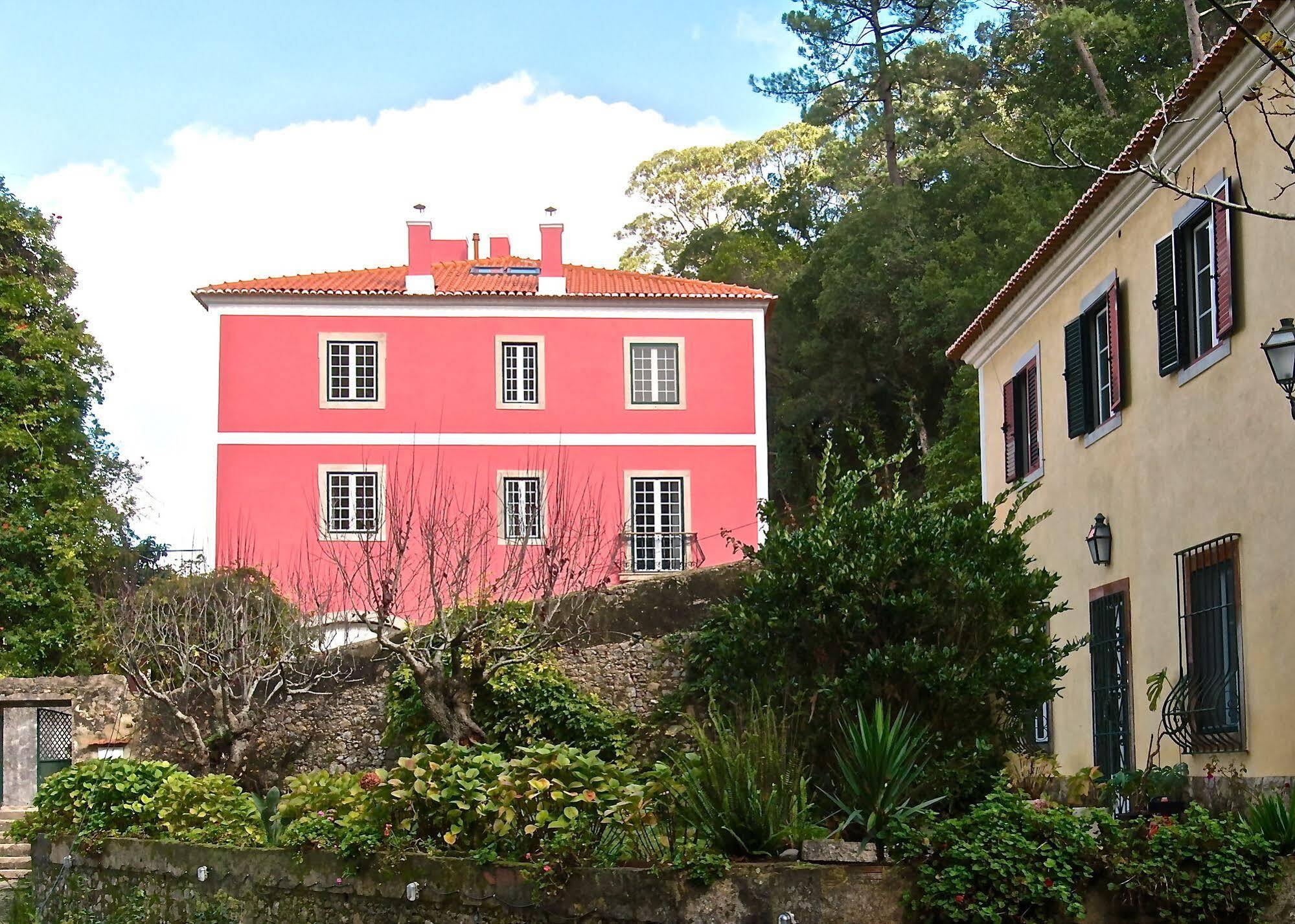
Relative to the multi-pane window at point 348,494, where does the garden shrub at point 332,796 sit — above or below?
below

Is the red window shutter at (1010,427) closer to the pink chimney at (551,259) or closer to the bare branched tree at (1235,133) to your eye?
the bare branched tree at (1235,133)

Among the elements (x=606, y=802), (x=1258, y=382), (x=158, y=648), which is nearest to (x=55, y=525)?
(x=158, y=648)

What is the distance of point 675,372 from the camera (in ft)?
98.6

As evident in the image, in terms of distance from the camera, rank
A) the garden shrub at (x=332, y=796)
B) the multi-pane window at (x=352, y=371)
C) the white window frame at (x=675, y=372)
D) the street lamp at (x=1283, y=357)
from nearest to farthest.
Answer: the street lamp at (x=1283, y=357), the garden shrub at (x=332, y=796), the multi-pane window at (x=352, y=371), the white window frame at (x=675, y=372)

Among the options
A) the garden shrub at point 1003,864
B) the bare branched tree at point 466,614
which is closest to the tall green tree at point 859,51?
the bare branched tree at point 466,614

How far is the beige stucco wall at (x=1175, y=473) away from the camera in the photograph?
9844 millimetres

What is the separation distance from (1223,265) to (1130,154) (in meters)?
1.06

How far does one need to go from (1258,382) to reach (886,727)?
346 cm

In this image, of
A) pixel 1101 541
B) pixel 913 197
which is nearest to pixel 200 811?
pixel 1101 541

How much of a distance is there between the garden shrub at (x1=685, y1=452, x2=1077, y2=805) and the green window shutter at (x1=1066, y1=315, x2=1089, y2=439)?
12.7 feet

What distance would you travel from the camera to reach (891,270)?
33.1 metres

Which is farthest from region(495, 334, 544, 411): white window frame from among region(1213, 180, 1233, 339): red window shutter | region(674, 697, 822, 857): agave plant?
region(674, 697, 822, 857): agave plant

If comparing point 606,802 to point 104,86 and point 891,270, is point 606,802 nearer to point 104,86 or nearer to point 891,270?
point 104,86

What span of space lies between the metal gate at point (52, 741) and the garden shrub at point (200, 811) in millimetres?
8809
